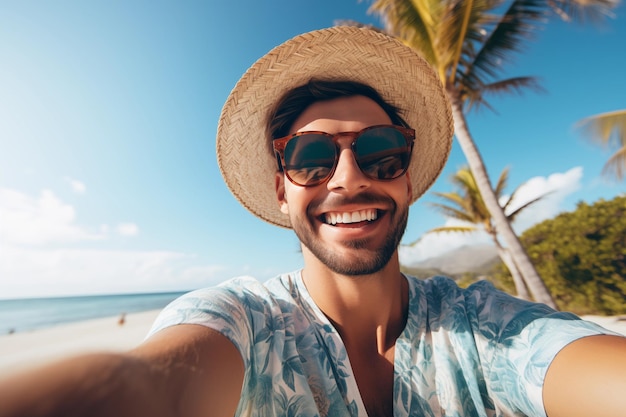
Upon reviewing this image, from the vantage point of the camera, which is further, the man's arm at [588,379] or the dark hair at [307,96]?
the dark hair at [307,96]

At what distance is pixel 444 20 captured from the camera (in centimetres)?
469

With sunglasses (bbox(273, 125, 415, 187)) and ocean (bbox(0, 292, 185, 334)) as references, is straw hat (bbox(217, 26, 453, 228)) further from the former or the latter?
ocean (bbox(0, 292, 185, 334))

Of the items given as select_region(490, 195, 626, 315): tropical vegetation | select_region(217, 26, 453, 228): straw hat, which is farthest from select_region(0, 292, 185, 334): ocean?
select_region(490, 195, 626, 315): tropical vegetation

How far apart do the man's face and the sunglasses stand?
3 centimetres

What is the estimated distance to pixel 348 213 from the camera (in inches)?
49.7

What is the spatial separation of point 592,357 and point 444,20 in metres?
5.63

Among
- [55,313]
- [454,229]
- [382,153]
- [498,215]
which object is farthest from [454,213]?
[55,313]

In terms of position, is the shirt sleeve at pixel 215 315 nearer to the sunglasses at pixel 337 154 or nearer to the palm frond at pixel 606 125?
the sunglasses at pixel 337 154

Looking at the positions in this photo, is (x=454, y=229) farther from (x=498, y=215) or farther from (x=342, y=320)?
(x=342, y=320)

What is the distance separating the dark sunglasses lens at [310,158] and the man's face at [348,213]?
42 mm

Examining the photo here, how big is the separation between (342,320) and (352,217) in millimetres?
472

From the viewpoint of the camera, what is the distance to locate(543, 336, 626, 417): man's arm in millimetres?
711

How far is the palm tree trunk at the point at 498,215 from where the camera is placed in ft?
14.8

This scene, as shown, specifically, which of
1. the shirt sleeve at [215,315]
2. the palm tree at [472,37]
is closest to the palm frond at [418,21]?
the palm tree at [472,37]
